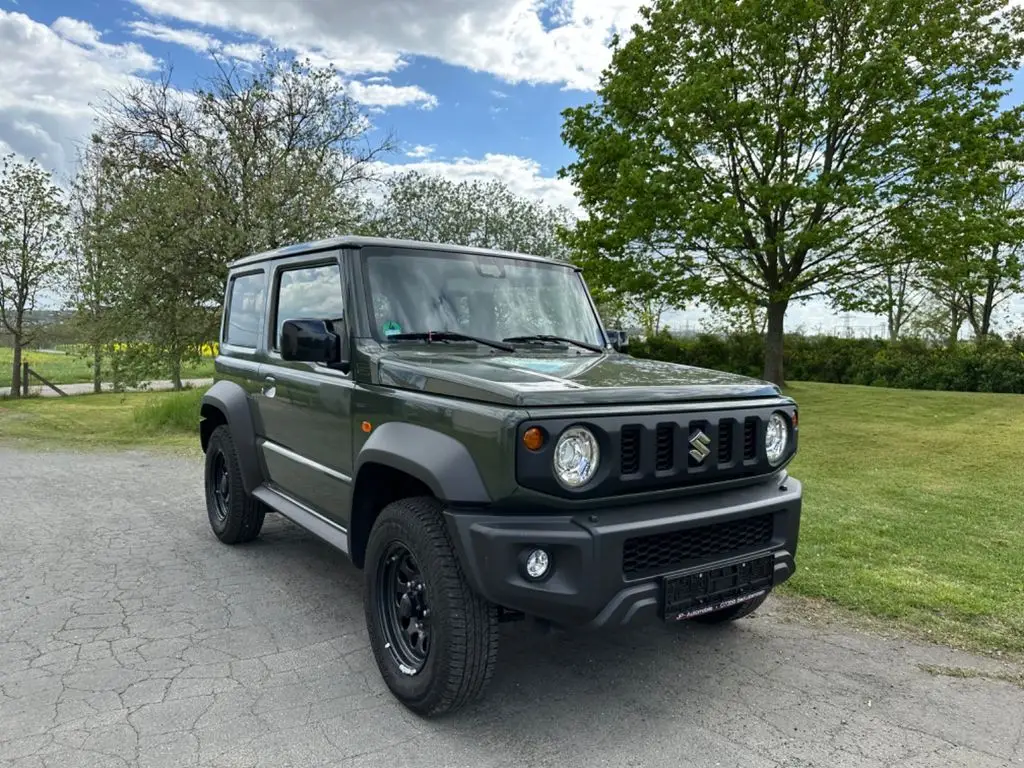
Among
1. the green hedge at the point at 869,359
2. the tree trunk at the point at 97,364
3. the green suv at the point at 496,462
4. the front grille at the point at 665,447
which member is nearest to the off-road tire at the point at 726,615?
the green suv at the point at 496,462

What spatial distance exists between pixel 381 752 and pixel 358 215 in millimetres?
15675

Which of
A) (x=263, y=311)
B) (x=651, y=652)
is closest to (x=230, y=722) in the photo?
(x=651, y=652)

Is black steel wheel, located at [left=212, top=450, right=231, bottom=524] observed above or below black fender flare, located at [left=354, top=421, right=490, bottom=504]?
below

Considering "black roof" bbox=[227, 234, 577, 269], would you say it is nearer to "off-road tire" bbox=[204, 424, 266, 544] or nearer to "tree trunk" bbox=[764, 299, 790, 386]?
"off-road tire" bbox=[204, 424, 266, 544]

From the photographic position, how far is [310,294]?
412 centimetres

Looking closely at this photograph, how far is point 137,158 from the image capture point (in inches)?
670

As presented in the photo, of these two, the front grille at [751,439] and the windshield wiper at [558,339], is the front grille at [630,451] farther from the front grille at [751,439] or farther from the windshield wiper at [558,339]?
the windshield wiper at [558,339]

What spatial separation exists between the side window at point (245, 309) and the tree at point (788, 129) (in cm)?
1090

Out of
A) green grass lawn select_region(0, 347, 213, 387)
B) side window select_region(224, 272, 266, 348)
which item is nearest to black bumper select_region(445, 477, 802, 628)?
side window select_region(224, 272, 266, 348)

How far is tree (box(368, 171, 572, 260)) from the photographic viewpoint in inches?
968

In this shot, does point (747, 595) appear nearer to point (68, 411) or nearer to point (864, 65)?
point (864, 65)

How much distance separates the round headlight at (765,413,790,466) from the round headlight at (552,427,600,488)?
3.29 feet

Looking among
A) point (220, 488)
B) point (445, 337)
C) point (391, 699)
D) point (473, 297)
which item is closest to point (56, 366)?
point (220, 488)

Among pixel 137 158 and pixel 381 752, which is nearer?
pixel 381 752
